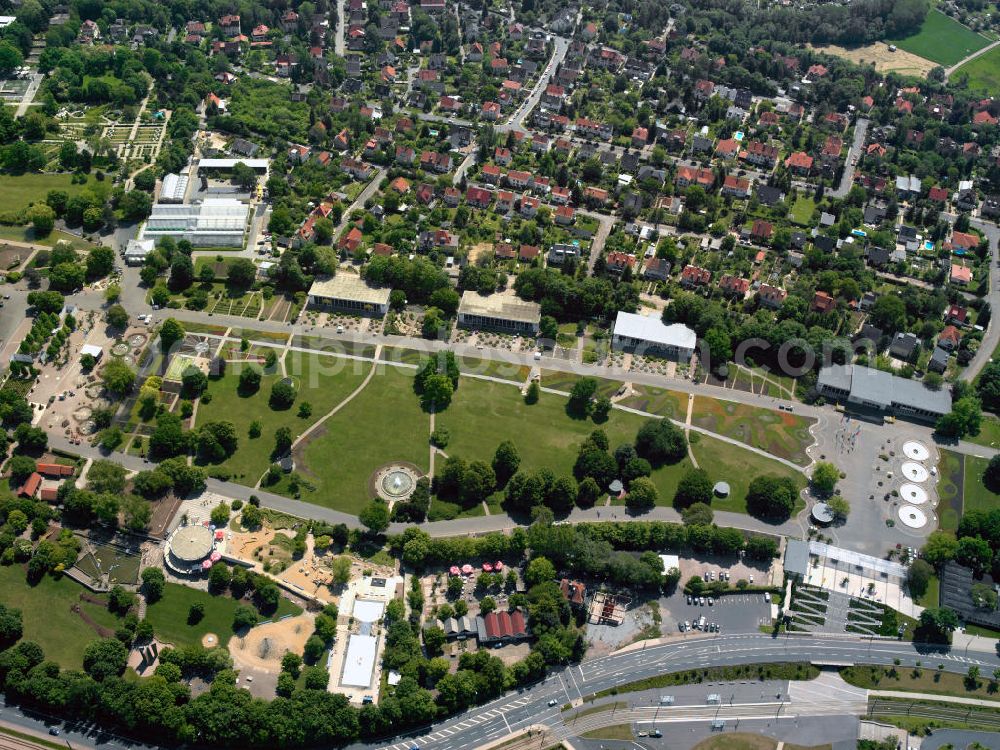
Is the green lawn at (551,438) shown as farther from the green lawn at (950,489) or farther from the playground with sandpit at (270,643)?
the playground with sandpit at (270,643)

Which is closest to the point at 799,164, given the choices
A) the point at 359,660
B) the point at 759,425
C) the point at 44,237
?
the point at 759,425

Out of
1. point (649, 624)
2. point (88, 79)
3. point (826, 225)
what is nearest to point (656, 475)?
point (649, 624)

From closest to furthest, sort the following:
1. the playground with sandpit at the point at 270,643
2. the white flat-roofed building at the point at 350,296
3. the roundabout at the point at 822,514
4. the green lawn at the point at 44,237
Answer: the playground with sandpit at the point at 270,643 < the roundabout at the point at 822,514 < the white flat-roofed building at the point at 350,296 < the green lawn at the point at 44,237

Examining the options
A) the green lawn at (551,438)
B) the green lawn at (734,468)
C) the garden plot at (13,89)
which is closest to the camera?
the green lawn at (734,468)

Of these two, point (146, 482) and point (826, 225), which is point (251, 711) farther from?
point (826, 225)

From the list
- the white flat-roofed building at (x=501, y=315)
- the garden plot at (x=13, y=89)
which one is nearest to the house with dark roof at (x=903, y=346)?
the white flat-roofed building at (x=501, y=315)

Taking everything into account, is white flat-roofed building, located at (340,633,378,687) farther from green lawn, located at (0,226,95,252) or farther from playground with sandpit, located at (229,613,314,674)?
green lawn, located at (0,226,95,252)

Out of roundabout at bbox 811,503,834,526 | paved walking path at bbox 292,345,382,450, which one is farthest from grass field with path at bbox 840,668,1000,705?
paved walking path at bbox 292,345,382,450
